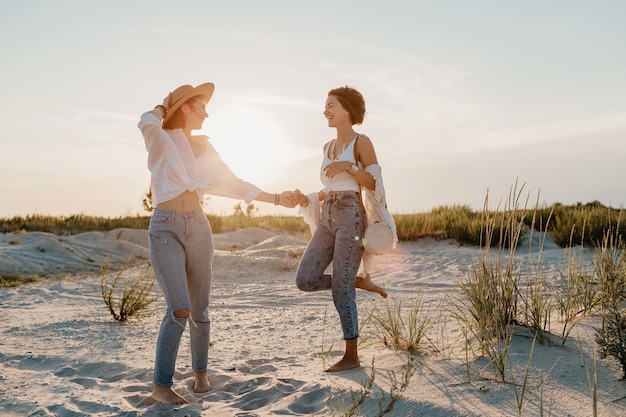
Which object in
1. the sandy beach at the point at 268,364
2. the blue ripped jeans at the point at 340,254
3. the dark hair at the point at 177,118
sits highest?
the dark hair at the point at 177,118

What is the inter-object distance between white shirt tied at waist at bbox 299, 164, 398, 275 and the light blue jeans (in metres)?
0.97

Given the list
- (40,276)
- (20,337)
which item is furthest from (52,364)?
(40,276)

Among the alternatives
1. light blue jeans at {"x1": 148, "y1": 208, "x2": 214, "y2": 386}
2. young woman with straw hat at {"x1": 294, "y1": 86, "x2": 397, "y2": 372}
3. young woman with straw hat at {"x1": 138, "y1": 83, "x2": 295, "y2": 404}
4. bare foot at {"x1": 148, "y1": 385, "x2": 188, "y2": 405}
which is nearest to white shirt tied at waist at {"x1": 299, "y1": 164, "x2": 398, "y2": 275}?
young woman with straw hat at {"x1": 294, "y1": 86, "x2": 397, "y2": 372}

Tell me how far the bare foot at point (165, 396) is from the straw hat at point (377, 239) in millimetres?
1684

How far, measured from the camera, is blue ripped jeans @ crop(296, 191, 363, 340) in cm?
453

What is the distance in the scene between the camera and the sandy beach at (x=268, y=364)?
3854mm

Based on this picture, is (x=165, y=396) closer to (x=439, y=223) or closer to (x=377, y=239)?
(x=377, y=239)

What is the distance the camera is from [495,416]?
3.47m

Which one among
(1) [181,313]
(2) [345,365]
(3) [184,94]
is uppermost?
(3) [184,94]

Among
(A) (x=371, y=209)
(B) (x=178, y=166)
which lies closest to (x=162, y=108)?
(B) (x=178, y=166)

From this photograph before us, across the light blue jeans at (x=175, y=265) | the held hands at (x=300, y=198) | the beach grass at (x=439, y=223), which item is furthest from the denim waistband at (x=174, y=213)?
the beach grass at (x=439, y=223)

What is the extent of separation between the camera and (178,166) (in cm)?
403

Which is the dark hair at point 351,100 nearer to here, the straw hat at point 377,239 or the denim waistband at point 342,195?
the denim waistband at point 342,195

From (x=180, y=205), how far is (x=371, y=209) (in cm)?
148
